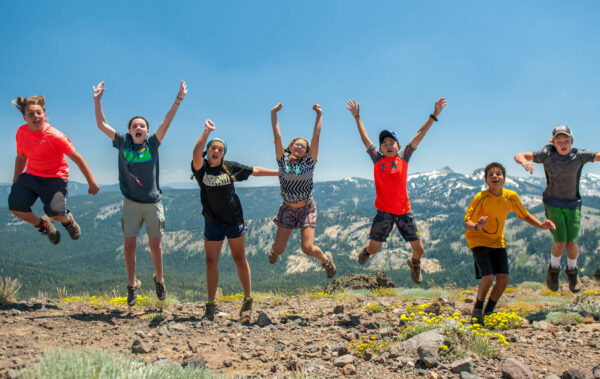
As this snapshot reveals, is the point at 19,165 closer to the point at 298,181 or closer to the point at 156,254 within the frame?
the point at 156,254

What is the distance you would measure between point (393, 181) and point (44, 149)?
665 cm

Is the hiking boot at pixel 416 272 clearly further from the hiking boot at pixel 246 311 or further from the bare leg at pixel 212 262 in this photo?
the bare leg at pixel 212 262

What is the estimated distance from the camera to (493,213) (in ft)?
21.9

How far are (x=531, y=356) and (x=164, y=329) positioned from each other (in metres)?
5.36

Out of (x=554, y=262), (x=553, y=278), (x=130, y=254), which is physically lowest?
(x=553, y=278)

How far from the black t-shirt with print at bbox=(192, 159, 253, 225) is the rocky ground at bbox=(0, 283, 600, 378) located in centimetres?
188

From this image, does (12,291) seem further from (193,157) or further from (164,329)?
(193,157)

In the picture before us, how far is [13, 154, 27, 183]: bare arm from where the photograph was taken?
689 centimetres

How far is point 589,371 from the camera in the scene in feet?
13.9

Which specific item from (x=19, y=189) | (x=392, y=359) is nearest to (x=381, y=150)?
(x=392, y=359)

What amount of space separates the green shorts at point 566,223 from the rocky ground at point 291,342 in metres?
1.85

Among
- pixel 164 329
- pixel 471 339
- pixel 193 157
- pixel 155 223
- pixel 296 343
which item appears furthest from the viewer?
pixel 155 223

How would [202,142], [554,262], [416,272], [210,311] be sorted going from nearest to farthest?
1. [202,142]
2. [210,311]
3. [416,272]
4. [554,262]

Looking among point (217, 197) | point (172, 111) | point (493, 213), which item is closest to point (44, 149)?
point (172, 111)
